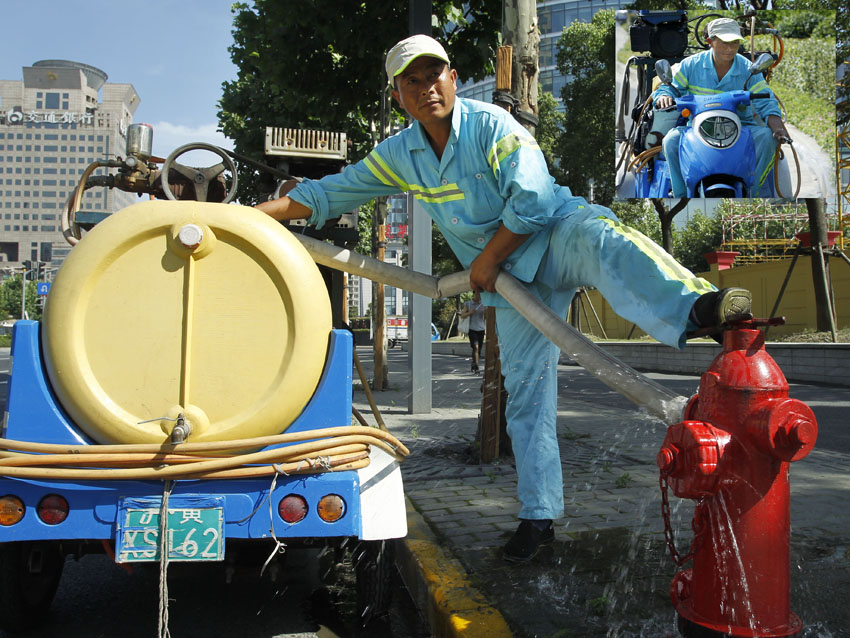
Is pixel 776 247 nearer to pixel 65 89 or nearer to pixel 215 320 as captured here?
pixel 215 320

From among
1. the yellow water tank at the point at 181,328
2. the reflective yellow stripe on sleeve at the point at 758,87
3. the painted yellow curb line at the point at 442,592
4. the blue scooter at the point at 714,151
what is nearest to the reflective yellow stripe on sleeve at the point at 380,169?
the yellow water tank at the point at 181,328

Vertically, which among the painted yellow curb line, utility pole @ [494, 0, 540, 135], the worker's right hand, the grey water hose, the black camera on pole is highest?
the black camera on pole

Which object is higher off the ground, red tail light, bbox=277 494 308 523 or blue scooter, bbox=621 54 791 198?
blue scooter, bbox=621 54 791 198

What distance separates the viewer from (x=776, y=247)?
33906mm

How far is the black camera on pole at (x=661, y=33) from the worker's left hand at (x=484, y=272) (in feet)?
56.9

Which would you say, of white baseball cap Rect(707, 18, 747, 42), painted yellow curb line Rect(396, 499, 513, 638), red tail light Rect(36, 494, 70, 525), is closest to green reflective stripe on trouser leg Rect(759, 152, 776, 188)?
white baseball cap Rect(707, 18, 747, 42)

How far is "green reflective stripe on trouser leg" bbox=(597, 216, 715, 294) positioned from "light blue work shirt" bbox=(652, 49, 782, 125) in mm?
15965

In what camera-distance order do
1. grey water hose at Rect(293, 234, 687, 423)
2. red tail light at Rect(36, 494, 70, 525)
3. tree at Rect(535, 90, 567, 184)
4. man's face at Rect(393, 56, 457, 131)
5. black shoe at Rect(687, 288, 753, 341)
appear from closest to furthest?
black shoe at Rect(687, 288, 753, 341), grey water hose at Rect(293, 234, 687, 423), red tail light at Rect(36, 494, 70, 525), man's face at Rect(393, 56, 457, 131), tree at Rect(535, 90, 567, 184)

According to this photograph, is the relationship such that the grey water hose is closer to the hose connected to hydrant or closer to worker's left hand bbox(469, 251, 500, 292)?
worker's left hand bbox(469, 251, 500, 292)

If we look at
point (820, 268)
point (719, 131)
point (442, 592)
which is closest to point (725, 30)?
point (719, 131)

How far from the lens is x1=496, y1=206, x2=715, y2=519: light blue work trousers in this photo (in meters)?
2.13

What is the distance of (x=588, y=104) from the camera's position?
2650 centimetres

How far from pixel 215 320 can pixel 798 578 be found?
89.8 inches

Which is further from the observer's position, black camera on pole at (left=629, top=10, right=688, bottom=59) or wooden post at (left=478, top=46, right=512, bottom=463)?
black camera on pole at (left=629, top=10, right=688, bottom=59)
